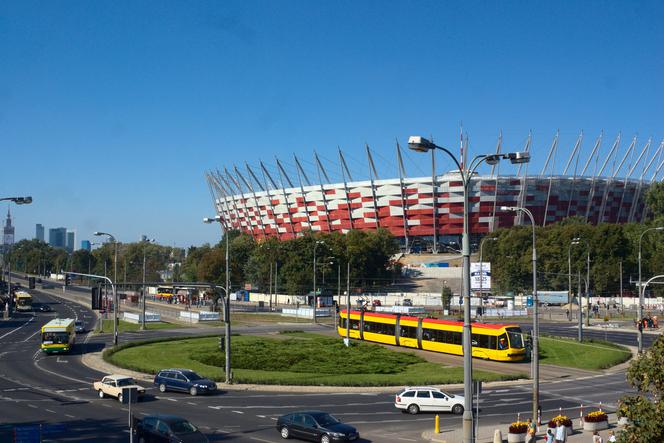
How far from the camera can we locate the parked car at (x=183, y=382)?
37594mm

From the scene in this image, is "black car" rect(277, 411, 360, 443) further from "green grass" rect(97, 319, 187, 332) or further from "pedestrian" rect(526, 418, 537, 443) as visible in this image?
"green grass" rect(97, 319, 187, 332)

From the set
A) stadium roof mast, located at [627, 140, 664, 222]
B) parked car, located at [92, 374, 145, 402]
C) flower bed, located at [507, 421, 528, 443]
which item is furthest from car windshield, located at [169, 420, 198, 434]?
stadium roof mast, located at [627, 140, 664, 222]

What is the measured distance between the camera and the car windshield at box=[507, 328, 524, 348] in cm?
5229

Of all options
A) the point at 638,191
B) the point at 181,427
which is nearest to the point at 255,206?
the point at 638,191

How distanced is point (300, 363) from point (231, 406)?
50.7 feet

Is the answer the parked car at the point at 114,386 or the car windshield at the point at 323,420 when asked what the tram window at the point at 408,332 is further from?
the car windshield at the point at 323,420

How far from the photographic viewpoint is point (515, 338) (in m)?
52.6

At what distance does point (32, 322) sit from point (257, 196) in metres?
104

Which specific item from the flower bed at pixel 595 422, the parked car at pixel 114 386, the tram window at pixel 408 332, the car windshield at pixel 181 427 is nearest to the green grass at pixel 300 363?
the tram window at pixel 408 332

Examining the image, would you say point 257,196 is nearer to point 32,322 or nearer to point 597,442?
point 32,322

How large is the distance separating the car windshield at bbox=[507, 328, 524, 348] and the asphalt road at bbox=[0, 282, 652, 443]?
649 cm

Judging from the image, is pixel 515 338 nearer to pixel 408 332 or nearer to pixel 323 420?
pixel 408 332

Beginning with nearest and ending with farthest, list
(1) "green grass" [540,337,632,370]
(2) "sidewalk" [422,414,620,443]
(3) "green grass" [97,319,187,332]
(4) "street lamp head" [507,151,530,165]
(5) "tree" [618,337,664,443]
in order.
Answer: (5) "tree" [618,337,664,443]
(4) "street lamp head" [507,151,530,165]
(2) "sidewalk" [422,414,620,443]
(1) "green grass" [540,337,632,370]
(3) "green grass" [97,319,187,332]

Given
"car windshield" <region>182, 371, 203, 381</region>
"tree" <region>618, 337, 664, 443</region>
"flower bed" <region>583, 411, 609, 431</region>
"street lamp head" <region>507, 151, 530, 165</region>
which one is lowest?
"flower bed" <region>583, 411, 609, 431</region>
